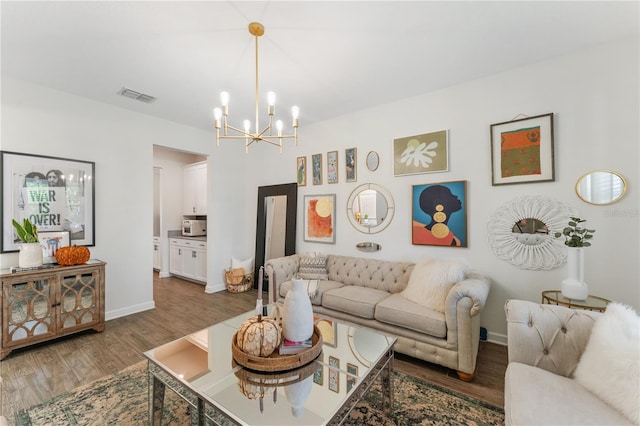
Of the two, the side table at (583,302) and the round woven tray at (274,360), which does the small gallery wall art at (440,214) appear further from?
the round woven tray at (274,360)

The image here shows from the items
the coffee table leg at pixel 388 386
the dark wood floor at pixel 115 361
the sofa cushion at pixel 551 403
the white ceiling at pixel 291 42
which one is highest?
the white ceiling at pixel 291 42

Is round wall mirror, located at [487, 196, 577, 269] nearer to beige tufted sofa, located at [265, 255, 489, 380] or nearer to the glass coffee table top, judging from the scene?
beige tufted sofa, located at [265, 255, 489, 380]

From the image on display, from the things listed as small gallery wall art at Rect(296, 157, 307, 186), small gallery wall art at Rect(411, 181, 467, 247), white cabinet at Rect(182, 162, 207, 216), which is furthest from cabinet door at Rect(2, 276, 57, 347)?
small gallery wall art at Rect(411, 181, 467, 247)

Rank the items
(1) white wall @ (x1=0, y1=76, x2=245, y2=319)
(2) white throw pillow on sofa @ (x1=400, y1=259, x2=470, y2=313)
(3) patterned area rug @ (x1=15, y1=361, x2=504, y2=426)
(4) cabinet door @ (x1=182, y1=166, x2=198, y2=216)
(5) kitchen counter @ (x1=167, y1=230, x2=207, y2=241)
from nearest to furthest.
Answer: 1. (3) patterned area rug @ (x1=15, y1=361, x2=504, y2=426)
2. (2) white throw pillow on sofa @ (x1=400, y1=259, x2=470, y2=313)
3. (1) white wall @ (x1=0, y1=76, x2=245, y2=319)
4. (5) kitchen counter @ (x1=167, y1=230, x2=207, y2=241)
5. (4) cabinet door @ (x1=182, y1=166, x2=198, y2=216)

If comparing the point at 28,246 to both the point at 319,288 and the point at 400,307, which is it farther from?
the point at 400,307

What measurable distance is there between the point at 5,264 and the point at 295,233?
10.6ft

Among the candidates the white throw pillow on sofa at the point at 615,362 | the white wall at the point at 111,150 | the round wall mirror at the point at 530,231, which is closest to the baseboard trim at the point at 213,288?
the white wall at the point at 111,150

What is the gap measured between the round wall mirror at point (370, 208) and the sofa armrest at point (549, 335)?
194cm

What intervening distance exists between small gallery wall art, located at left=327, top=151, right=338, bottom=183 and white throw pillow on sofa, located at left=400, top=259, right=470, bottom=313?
5.88 feet

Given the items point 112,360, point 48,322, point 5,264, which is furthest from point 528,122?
point 5,264

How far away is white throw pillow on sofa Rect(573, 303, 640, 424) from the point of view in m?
1.08

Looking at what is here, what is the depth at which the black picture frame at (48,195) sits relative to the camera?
106 inches

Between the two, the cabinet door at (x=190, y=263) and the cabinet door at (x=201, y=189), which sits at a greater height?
the cabinet door at (x=201, y=189)

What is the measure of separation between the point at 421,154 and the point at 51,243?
14.1ft
